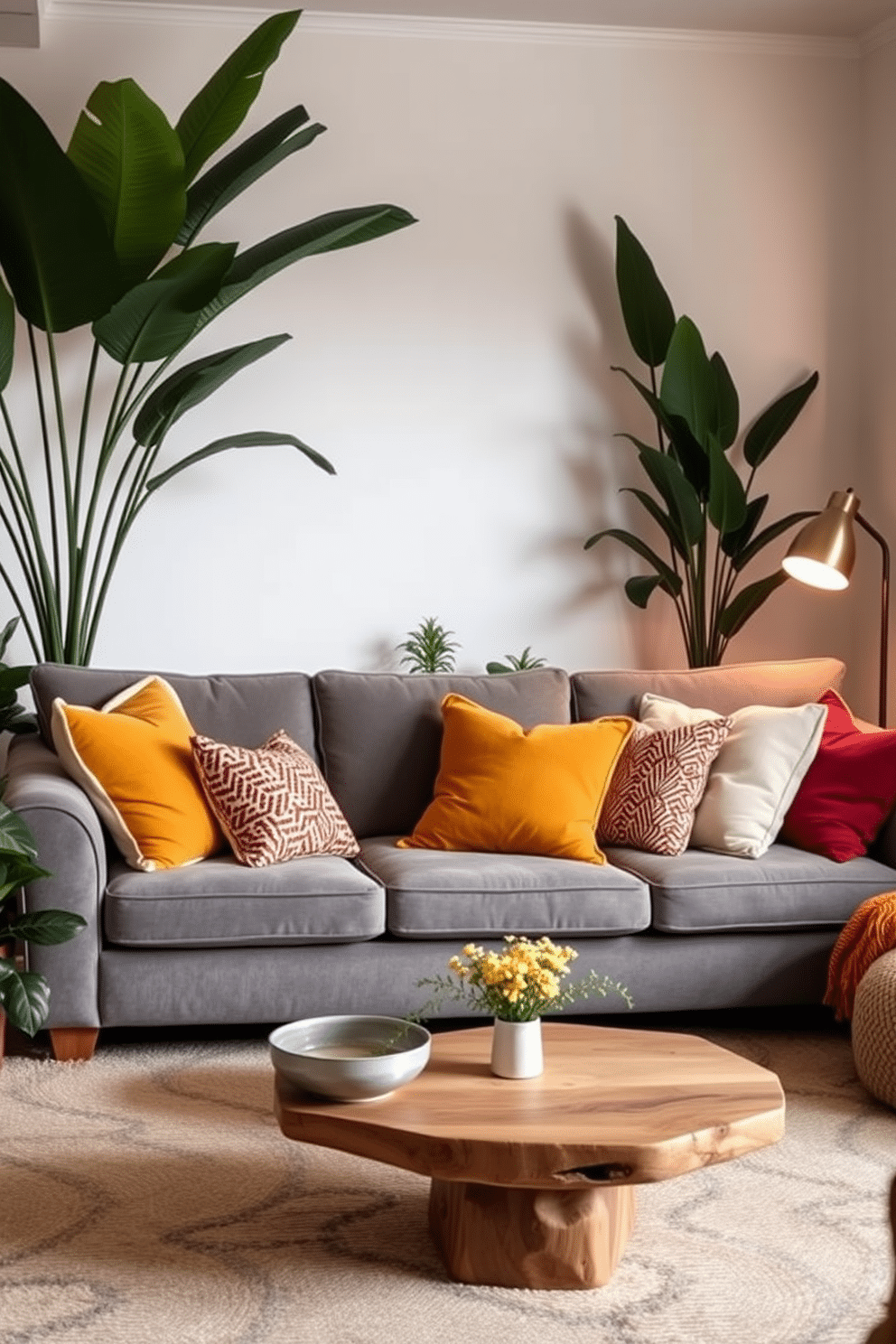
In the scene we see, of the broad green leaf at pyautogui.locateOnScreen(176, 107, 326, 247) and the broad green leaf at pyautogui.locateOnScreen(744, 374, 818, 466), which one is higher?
the broad green leaf at pyautogui.locateOnScreen(176, 107, 326, 247)

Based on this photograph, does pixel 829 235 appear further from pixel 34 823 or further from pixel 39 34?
pixel 34 823

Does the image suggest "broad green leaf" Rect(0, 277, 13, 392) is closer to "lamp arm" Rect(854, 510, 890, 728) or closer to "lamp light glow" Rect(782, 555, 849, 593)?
"lamp light glow" Rect(782, 555, 849, 593)

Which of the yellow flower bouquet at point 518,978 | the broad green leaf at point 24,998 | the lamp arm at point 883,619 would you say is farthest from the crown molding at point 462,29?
the yellow flower bouquet at point 518,978

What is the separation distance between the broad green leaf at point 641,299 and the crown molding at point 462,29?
0.61 m

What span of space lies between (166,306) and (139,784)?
120 centimetres

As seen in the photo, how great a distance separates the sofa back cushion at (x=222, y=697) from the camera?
3.92 meters

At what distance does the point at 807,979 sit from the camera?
3715 mm

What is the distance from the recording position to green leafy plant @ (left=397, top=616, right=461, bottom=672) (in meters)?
4.76

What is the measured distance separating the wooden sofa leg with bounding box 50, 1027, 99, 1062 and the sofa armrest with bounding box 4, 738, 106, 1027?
0.10 ft

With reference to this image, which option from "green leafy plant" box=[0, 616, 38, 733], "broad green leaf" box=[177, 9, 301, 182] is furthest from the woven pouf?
"broad green leaf" box=[177, 9, 301, 182]

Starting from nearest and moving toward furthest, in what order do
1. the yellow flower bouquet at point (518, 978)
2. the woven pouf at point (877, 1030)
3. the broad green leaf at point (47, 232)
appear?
the yellow flower bouquet at point (518, 978) < the woven pouf at point (877, 1030) < the broad green leaf at point (47, 232)

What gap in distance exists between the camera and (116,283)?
151 inches

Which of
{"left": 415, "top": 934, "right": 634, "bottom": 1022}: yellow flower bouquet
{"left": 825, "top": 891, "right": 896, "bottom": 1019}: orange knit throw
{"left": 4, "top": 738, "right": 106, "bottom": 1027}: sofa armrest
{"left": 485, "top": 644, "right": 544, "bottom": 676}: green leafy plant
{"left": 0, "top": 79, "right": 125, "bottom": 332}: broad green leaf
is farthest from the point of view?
{"left": 485, "top": 644, "right": 544, "bottom": 676}: green leafy plant

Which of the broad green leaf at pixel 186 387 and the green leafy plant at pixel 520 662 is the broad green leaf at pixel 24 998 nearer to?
the broad green leaf at pixel 186 387
